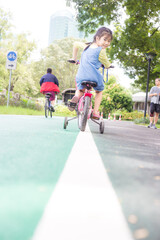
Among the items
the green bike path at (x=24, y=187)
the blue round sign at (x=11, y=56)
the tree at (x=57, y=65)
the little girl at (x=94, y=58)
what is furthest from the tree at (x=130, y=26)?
the tree at (x=57, y=65)

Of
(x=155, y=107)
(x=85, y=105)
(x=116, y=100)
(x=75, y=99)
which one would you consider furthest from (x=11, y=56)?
(x=116, y=100)

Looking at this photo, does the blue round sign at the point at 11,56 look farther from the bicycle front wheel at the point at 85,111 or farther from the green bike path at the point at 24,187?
the green bike path at the point at 24,187

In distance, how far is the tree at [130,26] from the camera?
1433 cm

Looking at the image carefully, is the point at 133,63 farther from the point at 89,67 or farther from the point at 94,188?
the point at 94,188

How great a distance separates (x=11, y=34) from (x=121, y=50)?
81.7ft

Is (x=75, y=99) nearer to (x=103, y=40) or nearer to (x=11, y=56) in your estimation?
(x=103, y=40)

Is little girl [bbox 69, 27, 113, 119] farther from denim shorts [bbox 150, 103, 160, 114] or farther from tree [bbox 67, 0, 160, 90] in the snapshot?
tree [bbox 67, 0, 160, 90]

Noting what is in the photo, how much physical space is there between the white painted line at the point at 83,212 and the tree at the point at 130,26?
1372cm

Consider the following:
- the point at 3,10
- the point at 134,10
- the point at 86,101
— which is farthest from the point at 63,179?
the point at 3,10

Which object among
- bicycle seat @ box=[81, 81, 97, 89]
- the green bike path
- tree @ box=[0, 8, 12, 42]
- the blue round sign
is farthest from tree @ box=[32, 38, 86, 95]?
the green bike path

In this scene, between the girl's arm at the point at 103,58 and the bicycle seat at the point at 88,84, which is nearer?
the bicycle seat at the point at 88,84

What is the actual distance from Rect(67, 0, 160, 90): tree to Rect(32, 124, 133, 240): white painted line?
13718 mm

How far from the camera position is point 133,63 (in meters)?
24.0

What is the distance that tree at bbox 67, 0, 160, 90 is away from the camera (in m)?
14.3
